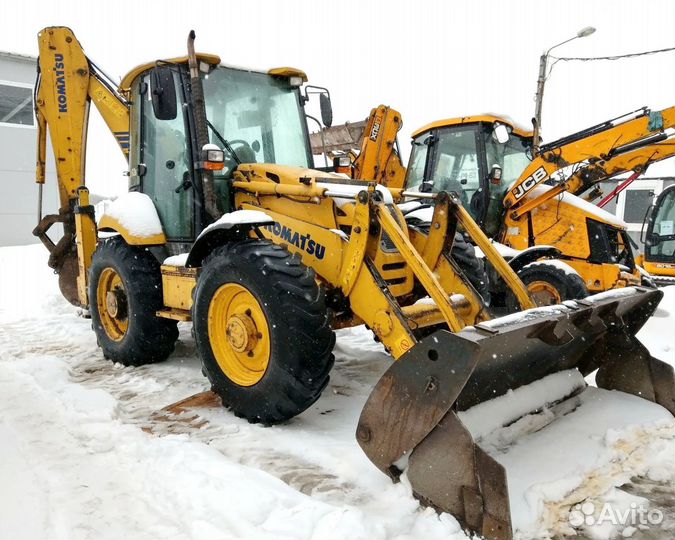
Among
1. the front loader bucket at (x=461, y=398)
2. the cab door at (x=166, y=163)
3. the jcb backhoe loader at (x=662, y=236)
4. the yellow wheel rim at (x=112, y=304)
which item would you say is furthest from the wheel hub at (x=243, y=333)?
the jcb backhoe loader at (x=662, y=236)

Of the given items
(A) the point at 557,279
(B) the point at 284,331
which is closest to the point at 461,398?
(B) the point at 284,331

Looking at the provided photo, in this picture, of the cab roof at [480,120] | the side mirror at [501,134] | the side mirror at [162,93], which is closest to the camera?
the side mirror at [162,93]

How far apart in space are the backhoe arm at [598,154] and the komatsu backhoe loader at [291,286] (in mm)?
3284

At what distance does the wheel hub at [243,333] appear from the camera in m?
3.62

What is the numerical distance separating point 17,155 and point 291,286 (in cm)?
1487

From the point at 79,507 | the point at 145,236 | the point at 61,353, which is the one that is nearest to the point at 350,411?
the point at 79,507

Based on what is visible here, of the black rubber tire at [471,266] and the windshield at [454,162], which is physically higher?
the windshield at [454,162]

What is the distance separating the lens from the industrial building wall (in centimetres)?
1484

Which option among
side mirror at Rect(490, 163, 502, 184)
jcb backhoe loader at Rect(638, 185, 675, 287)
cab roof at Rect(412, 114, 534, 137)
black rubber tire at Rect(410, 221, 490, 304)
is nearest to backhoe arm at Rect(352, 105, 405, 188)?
cab roof at Rect(412, 114, 534, 137)

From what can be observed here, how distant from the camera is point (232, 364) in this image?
3775 mm

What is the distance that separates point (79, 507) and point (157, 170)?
3.22 m

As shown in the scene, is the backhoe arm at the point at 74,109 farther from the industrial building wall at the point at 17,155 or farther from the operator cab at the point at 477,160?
the industrial building wall at the point at 17,155

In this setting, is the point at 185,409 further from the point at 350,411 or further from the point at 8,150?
the point at 8,150

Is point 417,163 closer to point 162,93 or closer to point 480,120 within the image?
point 480,120
